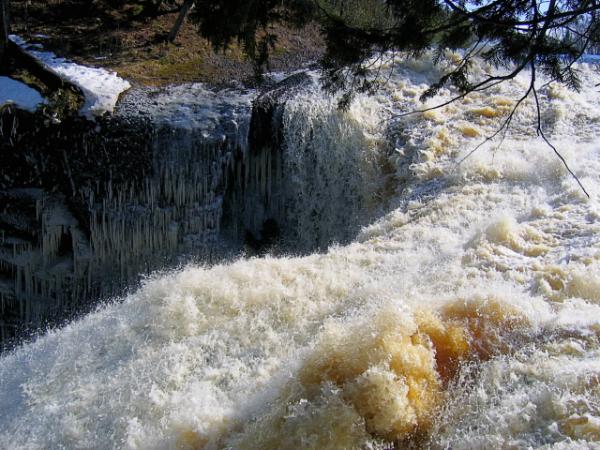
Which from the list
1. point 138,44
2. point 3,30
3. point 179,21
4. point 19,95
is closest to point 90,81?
point 19,95

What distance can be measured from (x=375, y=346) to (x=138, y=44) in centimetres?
743

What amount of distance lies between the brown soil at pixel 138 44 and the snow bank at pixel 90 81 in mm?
234

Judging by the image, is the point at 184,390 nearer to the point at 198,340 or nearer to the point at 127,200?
the point at 198,340

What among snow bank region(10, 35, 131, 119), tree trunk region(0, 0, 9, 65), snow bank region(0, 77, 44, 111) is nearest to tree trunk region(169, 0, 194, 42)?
snow bank region(10, 35, 131, 119)

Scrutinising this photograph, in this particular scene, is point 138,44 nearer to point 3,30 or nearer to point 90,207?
point 3,30

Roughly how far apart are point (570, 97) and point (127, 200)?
6537 mm

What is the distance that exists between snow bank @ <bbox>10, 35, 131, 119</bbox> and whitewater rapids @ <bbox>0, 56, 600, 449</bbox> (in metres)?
2.80

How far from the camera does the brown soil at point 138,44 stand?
8.88 meters

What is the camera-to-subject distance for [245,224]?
26.2 feet

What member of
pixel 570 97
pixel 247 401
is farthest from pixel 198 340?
pixel 570 97

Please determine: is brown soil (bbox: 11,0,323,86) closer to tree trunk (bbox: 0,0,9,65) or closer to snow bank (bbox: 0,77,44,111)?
tree trunk (bbox: 0,0,9,65)

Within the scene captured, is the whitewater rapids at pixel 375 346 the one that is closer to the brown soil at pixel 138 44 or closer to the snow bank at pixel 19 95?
the snow bank at pixel 19 95

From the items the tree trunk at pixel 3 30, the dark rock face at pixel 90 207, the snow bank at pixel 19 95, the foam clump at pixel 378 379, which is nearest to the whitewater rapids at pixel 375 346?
the foam clump at pixel 378 379

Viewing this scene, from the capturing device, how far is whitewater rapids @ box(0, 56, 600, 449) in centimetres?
364
